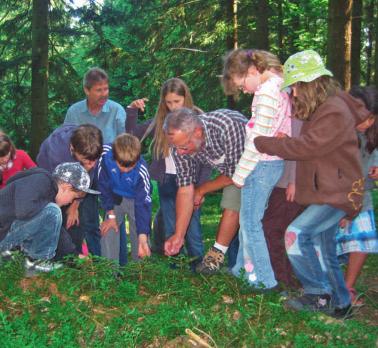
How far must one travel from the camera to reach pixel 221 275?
4801mm

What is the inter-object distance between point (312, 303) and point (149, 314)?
130cm

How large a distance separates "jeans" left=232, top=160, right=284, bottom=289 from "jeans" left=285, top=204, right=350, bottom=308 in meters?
0.31

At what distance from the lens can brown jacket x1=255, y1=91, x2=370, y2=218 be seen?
4.02 m

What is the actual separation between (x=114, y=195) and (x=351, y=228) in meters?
2.34

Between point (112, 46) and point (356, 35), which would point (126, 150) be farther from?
point (112, 46)

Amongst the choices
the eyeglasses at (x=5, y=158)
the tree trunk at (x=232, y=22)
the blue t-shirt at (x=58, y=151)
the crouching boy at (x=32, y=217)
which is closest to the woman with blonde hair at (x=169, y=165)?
the blue t-shirt at (x=58, y=151)

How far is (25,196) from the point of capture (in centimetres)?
468

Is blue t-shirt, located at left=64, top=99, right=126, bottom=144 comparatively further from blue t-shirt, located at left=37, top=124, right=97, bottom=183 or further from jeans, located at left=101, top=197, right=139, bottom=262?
jeans, located at left=101, top=197, right=139, bottom=262

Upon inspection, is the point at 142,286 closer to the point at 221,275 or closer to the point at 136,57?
the point at 221,275

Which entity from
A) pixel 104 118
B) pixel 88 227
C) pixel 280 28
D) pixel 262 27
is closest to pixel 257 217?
pixel 88 227

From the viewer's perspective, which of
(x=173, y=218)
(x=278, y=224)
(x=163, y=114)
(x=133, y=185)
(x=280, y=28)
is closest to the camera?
(x=278, y=224)

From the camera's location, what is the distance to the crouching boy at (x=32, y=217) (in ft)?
15.4

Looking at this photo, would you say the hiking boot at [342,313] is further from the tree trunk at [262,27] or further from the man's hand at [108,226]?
the tree trunk at [262,27]

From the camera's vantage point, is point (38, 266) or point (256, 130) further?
point (38, 266)
